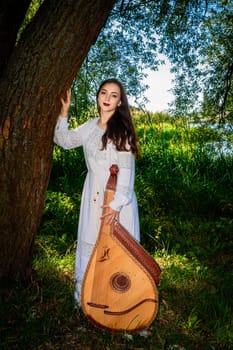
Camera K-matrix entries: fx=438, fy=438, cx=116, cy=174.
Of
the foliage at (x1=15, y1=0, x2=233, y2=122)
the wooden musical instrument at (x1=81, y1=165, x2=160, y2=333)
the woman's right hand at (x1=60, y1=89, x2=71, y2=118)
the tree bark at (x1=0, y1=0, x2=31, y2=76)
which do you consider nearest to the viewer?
the wooden musical instrument at (x1=81, y1=165, x2=160, y2=333)

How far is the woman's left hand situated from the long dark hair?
472 mm

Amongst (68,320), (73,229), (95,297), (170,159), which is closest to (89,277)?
(95,297)

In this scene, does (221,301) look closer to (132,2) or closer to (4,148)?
(4,148)

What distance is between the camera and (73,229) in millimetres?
5465

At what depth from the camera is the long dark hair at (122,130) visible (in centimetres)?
341

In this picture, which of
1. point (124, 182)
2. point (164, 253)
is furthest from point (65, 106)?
point (164, 253)

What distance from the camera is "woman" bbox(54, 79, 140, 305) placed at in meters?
3.40

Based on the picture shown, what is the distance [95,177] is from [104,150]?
0.74 feet

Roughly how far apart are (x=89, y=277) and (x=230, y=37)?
501cm

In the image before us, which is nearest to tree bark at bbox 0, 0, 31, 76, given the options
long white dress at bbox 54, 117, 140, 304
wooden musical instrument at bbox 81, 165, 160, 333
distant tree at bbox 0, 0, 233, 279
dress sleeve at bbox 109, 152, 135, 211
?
distant tree at bbox 0, 0, 233, 279

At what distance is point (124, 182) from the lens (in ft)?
10.9

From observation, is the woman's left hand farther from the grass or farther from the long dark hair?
the grass

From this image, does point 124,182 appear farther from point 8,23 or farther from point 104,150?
point 8,23

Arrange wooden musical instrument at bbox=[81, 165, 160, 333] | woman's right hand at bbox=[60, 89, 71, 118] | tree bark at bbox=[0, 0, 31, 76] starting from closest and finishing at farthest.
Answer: wooden musical instrument at bbox=[81, 165, 160, 333], woman's right hand at bbox=[60, 89, 71, 118], tree bark at bbox=[0, 0, 31, 76]
